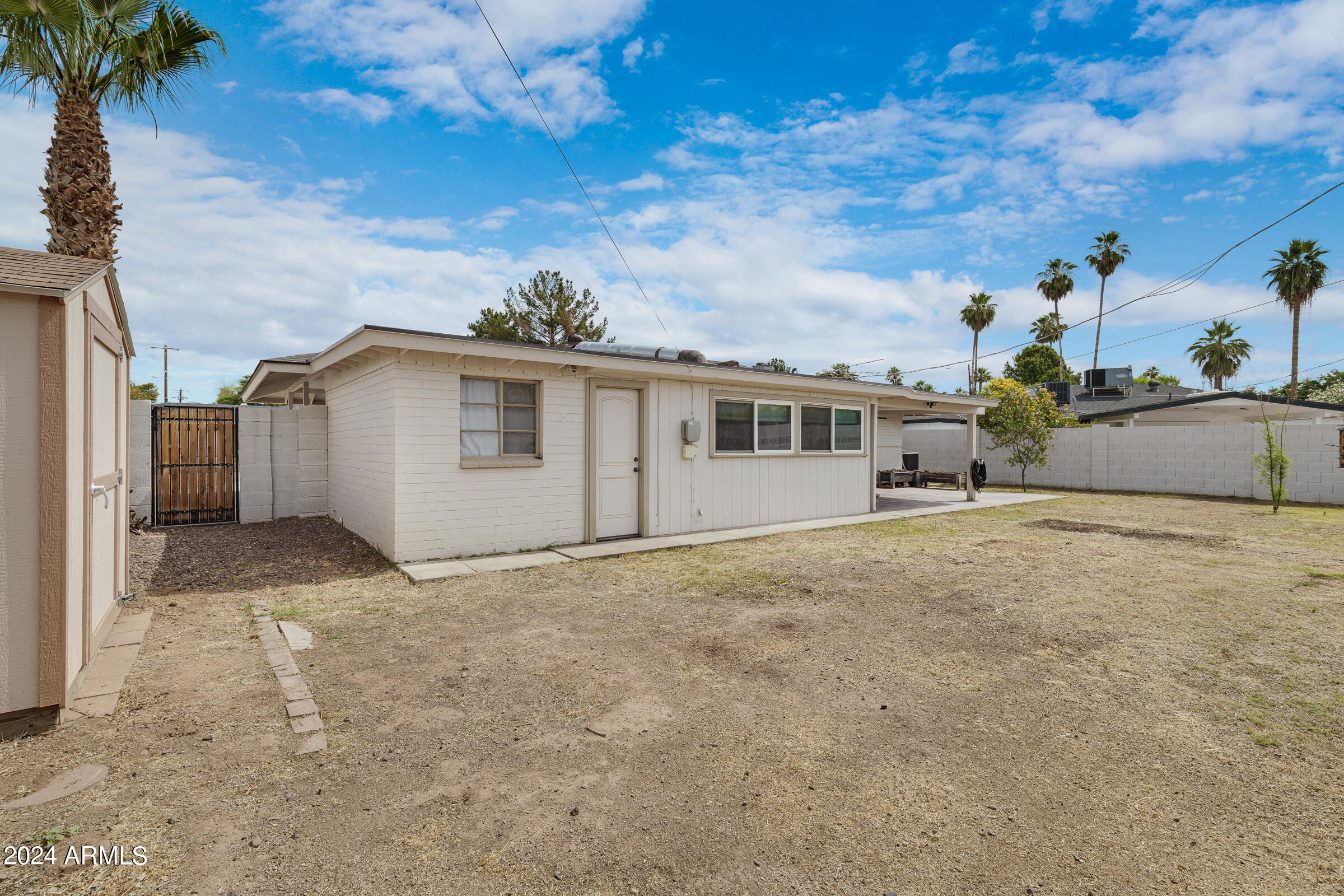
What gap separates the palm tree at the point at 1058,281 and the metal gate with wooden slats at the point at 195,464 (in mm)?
38406

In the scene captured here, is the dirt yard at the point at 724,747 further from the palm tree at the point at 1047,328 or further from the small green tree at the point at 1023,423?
the palm tree at the point at 1047,328

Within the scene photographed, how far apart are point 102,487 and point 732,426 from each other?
7.29 metres

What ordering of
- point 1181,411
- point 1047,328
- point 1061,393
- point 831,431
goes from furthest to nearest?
point 1047,328
point 1061,393
point 1181,411
point 831,431

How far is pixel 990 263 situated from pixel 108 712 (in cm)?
2608

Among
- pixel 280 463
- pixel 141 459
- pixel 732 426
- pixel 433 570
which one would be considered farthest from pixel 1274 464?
pixel 141 459

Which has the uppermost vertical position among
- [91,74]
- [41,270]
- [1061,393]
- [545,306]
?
[545,306]

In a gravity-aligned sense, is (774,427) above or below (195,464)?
above

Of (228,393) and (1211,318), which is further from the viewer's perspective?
(228,393)

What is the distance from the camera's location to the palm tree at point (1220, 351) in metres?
36.2

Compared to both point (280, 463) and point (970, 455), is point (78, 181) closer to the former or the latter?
point (280, 463)

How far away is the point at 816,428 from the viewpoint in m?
10.5

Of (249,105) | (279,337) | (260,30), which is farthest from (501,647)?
(279,337)

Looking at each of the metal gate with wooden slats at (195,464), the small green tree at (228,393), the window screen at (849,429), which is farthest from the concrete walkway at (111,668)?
the small green tree at (228,393)

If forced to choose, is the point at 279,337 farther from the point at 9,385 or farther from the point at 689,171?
the point at 9,385
